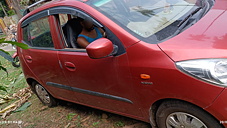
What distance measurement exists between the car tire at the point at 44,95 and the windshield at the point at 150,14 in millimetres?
2146

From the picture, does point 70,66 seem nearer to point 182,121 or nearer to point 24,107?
point 182,121

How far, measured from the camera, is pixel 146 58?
6.70 ft

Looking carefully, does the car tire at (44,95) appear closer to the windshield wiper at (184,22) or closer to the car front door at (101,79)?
the car front door at (101,79)

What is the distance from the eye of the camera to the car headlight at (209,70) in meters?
1.68

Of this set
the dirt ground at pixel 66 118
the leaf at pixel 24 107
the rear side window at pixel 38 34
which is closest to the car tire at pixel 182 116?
the dirt ground at pixel 66 118

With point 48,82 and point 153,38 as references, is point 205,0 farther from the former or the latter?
point 48,82

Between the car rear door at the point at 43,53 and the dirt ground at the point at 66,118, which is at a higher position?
the car rear door at the point at 43,53

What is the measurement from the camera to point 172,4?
271 centimetres

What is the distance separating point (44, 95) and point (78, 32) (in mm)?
1638

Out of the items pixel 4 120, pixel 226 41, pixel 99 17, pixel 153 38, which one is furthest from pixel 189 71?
pixel 4 120

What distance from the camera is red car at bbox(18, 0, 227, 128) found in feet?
5.85

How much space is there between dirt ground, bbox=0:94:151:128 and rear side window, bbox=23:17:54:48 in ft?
4.19

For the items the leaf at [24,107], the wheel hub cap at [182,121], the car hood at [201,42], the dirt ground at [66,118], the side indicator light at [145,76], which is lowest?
the leaf at [24,107]

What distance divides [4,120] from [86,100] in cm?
228
